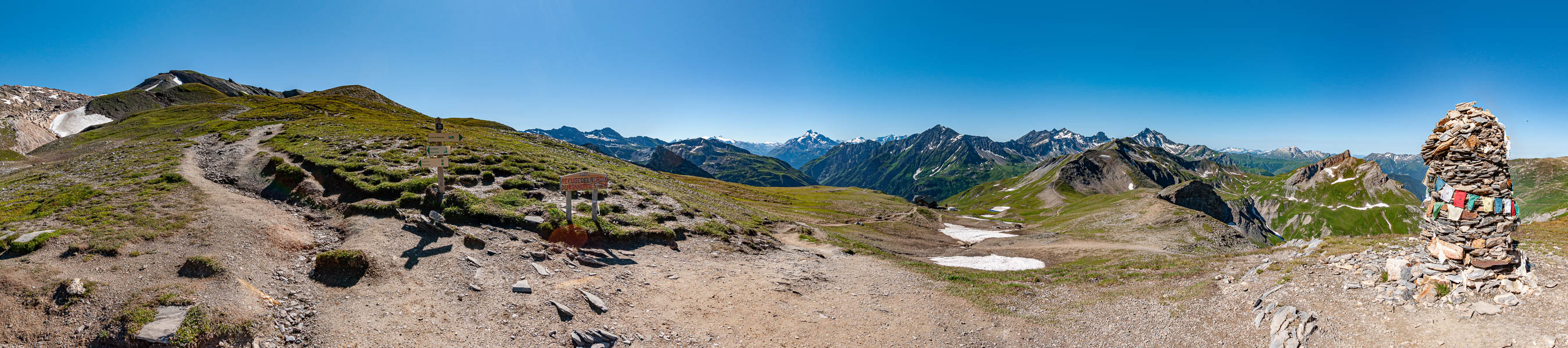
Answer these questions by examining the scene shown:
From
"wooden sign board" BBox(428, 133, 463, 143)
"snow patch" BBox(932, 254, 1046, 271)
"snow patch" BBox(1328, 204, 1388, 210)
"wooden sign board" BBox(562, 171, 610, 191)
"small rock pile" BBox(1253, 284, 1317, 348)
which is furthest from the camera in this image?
"snow patch" BBox(1328, 204, 1388, 210)

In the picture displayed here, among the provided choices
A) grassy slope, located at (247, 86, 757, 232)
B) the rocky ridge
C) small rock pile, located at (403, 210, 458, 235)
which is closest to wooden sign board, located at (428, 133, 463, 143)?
grassy slope, located at (247, 86, 757, 232)

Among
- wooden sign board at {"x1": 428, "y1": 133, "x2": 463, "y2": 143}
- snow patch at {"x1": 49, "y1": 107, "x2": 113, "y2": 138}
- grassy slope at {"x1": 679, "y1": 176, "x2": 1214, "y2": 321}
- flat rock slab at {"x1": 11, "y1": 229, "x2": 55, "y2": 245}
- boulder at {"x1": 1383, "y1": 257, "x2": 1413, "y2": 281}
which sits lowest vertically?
grassy slope at {"x1": 679, "y1": 176, "x2": 1214, "y2": 321}

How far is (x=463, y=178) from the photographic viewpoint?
30328 mm

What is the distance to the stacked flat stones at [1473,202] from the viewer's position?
12.7 metres

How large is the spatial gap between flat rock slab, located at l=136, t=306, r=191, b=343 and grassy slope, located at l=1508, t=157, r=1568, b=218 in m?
205

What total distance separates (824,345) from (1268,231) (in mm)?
165441

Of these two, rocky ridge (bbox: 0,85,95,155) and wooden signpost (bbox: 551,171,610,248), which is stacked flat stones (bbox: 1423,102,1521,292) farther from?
rocky ridge (bbox: 0,85,95,155)

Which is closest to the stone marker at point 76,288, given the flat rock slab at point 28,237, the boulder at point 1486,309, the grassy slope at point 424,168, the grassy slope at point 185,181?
the grassy slope at point 185,181

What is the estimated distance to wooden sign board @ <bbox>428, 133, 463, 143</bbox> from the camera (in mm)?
24663

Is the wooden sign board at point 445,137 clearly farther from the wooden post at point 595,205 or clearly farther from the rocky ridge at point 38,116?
the rocky ridge at point 38,116

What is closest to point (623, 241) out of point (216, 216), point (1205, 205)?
point (216, 216)

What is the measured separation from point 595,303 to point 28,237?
55.6 feet

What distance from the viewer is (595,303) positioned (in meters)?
16.0

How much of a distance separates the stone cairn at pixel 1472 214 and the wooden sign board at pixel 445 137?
37570mm
